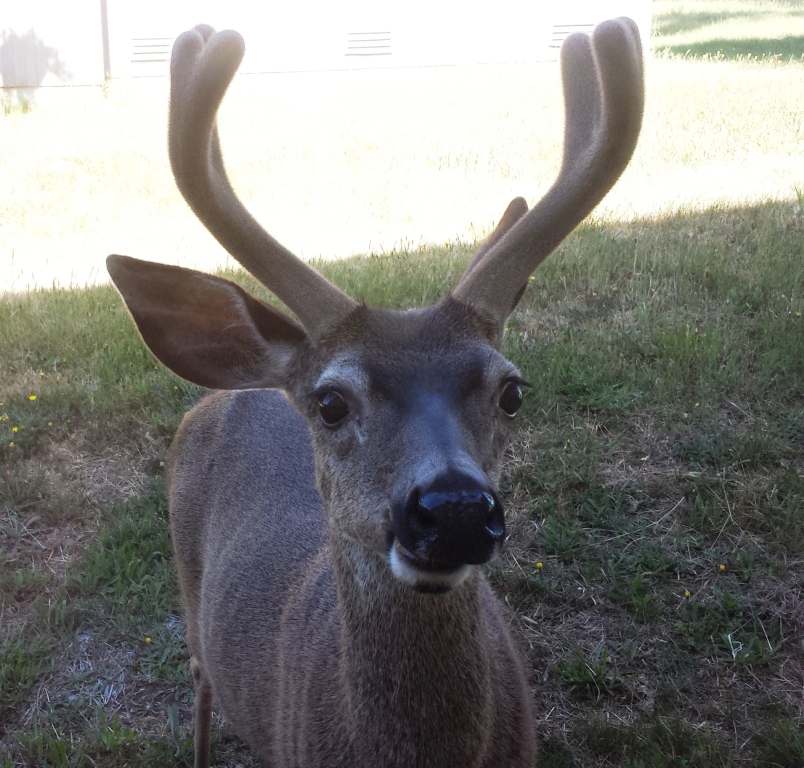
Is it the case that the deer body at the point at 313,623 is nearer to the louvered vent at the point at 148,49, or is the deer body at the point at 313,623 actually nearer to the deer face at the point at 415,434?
the deer face at the point at 415,434

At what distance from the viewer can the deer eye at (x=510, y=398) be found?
2.54 metres

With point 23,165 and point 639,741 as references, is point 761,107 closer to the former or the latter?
point 23,165

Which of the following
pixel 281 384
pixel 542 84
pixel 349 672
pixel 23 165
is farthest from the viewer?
pixel 542 84

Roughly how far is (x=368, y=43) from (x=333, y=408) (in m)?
14.4

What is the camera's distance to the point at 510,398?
256 centimetres

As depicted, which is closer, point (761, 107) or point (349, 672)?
point (349, 672)

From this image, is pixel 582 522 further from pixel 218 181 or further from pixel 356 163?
pixel 356 163

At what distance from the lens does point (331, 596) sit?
117 inches

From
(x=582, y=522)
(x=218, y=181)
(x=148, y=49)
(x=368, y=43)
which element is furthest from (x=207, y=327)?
(x=368, y=43)

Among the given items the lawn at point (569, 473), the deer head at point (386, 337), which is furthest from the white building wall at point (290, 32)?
the deer head at point (386, 337)

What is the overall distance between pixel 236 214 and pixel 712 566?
99.4 inches

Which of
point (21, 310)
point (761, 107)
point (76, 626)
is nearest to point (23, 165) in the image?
point (21, 310)

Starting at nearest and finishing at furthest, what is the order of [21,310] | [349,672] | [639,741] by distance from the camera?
[349,672]
[639,741]
[21,310]

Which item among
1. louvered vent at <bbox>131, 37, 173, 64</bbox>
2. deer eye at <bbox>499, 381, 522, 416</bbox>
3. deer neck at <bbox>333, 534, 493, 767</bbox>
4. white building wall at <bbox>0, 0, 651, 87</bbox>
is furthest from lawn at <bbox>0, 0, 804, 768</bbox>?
louvered vent at <bbox>131, 37, 173, 64</bbox>
